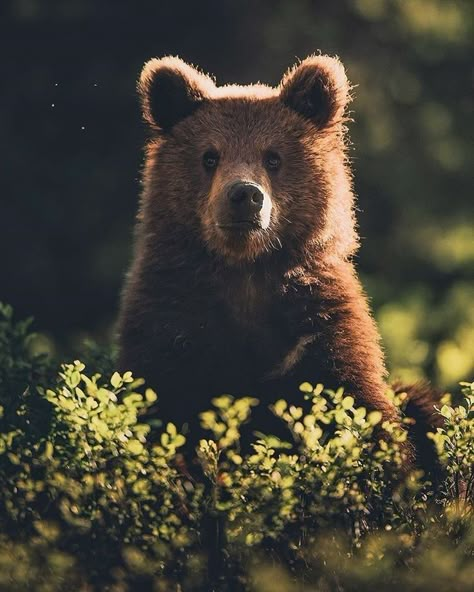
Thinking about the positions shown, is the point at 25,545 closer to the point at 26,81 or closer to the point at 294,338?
the point at 294,338

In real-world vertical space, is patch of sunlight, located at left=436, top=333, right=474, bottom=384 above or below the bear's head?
below

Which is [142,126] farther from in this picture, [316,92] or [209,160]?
[209,160]

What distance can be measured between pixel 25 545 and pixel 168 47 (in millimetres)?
10182

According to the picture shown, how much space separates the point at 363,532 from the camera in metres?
4.20

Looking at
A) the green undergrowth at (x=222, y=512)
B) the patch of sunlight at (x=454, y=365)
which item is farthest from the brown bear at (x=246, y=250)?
the patch of sunlight at (x=454, y=365)

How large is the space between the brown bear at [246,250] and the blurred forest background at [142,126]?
23.6ft

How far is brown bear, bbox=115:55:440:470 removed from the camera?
4.96m

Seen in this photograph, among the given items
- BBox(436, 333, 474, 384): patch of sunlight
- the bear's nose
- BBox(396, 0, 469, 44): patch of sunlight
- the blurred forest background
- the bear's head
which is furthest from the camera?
the blurred forest background

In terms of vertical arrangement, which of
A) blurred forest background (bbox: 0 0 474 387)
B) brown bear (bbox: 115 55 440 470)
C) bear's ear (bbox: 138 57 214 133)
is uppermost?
bear's ear (bbox: 138 57 214 133)

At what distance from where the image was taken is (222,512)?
4.01 metres

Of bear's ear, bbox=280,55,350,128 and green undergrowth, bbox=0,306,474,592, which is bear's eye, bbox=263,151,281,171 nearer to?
bear's ear, bbox=280,55,350,128

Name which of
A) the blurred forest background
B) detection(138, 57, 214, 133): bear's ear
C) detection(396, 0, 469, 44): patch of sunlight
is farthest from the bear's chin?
detection(396, 0, 469, 44): patch of sunlight

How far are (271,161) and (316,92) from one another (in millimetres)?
411

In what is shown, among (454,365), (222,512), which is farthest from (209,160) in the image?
(222,512)
